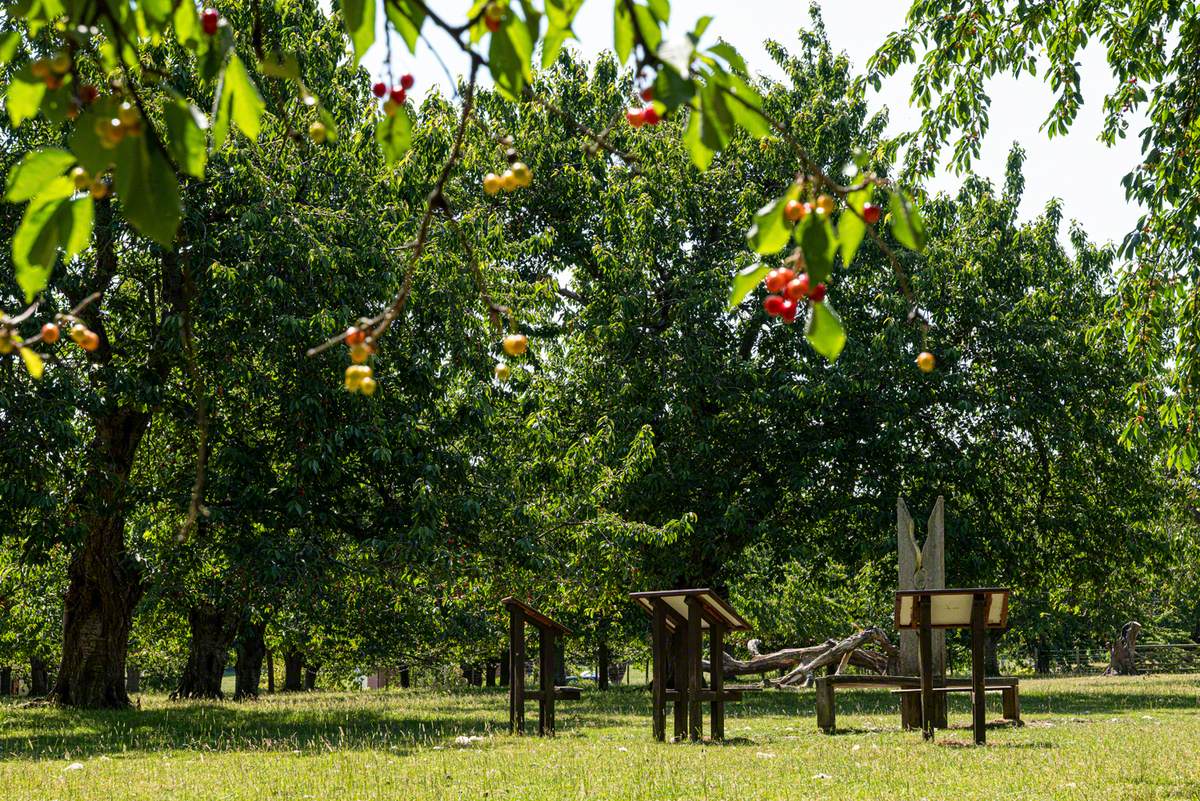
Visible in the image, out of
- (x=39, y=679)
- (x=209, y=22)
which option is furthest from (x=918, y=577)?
(x=39, y=679)

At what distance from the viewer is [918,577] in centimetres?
1320

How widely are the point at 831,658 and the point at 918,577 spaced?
28.8ft

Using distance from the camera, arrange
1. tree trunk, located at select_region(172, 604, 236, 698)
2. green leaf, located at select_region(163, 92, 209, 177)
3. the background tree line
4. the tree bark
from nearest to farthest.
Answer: green leaf, located at select_region(163, 92, 209, 177) → the background tree line → the tree bark → tree trunk, located at select_region(172, 604, 236, 698)

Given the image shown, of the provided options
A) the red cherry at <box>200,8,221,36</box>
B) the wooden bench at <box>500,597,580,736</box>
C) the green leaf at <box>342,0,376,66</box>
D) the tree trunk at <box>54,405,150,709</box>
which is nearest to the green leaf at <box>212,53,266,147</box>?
the red cherry at <box>200,8,221,36</box>

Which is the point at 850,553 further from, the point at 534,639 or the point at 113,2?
the point at 113,2

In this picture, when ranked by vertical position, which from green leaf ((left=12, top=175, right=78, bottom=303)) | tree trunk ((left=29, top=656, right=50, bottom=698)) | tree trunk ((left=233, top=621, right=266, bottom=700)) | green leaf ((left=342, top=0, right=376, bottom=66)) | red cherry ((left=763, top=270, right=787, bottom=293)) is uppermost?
green leaf ((left=342, top=0, right=376, bottom=66))

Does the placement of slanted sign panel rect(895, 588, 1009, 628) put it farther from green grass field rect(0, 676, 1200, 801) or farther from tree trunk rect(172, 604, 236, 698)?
tree trunk rect(172, 604, 236, 698)

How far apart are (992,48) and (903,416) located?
13142mm

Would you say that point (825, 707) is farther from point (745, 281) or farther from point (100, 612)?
point (745, 281)

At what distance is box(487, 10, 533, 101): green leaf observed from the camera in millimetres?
1825

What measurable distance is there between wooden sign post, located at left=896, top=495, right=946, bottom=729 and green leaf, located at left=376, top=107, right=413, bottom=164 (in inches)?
445

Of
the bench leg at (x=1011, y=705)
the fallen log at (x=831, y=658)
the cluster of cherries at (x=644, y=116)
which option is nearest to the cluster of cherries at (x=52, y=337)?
the cluster of cherries at (x=644, y=116)

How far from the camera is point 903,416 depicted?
2038 cm

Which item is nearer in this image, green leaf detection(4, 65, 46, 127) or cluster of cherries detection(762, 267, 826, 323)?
green leaf detection(4, 65, 46, 127)
